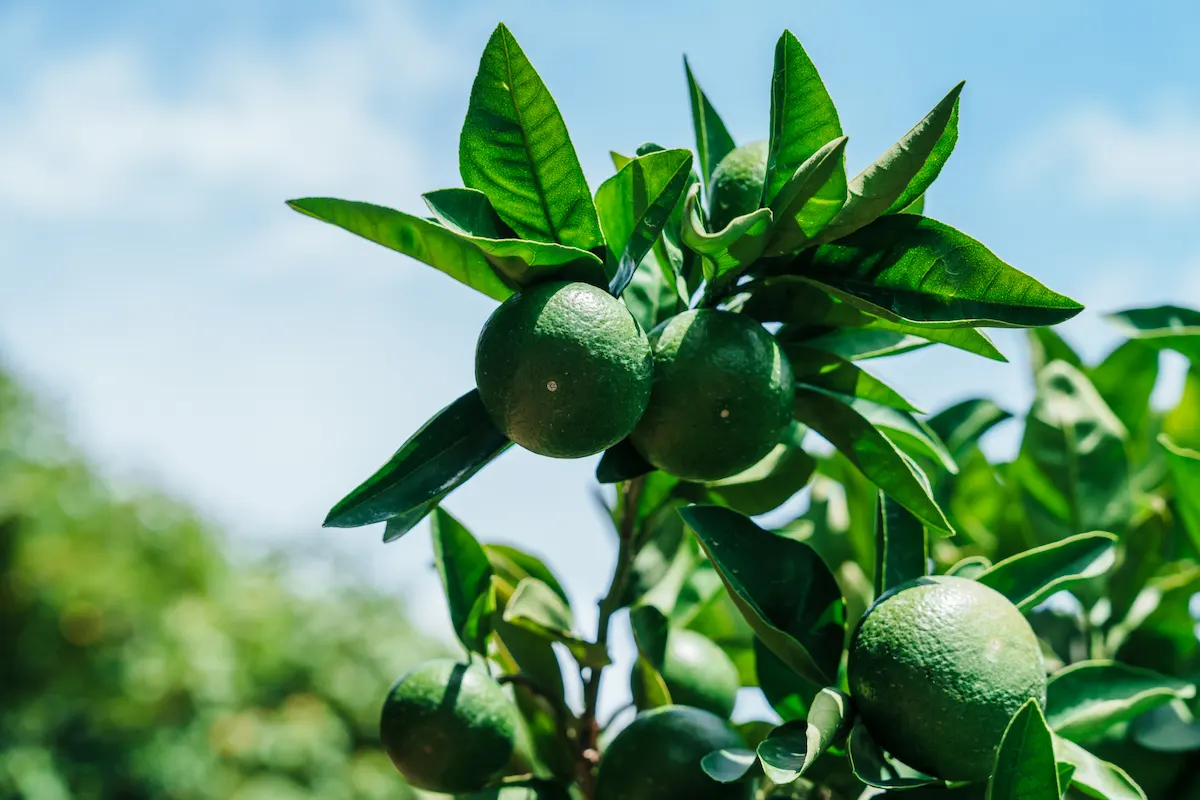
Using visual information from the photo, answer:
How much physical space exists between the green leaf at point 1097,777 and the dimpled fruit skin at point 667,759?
0.72 feet

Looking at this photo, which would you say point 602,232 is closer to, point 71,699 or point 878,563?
point 878,563

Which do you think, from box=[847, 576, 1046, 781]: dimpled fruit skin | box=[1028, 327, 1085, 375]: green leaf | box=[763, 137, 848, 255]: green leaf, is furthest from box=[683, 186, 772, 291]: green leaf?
box=[1028, 327, 1085, 375]: green leaf

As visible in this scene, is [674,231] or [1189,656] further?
[1189,656]

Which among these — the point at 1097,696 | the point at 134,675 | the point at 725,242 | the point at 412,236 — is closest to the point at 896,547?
the point at 1097,696

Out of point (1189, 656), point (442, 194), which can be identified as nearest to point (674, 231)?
point (442, 194)

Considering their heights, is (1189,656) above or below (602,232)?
below

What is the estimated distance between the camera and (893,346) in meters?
0.78

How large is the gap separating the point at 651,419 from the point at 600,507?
0.31m

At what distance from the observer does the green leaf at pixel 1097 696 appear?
2.52ft

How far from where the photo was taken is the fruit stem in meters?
0.82

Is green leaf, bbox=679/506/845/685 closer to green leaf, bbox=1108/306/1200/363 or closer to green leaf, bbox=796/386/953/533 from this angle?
green leaf, bbox=796/386/953/533

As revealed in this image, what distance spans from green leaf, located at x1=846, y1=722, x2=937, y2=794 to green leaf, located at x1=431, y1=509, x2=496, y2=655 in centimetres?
34

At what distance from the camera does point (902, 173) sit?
1.93 feet

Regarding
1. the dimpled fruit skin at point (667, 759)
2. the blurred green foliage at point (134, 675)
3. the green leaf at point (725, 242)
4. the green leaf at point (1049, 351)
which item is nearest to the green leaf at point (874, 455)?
the green leaf at point (725, 242)
